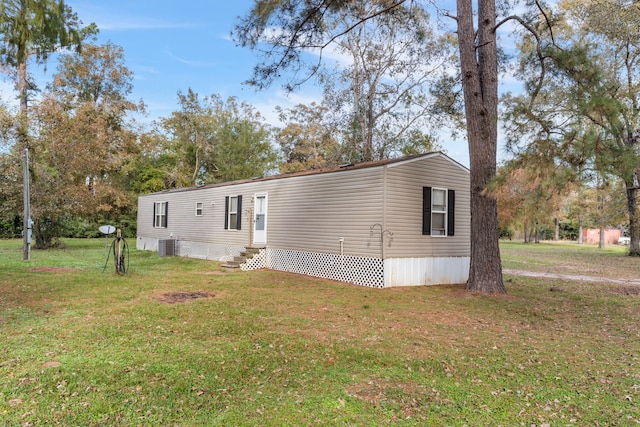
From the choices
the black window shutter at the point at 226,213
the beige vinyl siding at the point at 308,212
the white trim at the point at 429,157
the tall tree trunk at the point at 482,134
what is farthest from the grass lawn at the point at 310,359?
the black window shutter at the point at 226,213

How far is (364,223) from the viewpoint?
9.77 m

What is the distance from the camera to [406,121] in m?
21.0

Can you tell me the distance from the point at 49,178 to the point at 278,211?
10.8 meters

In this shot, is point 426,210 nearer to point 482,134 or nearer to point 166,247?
point 482,134

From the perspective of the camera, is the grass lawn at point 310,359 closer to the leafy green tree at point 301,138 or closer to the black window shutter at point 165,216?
the black window shutter at point 165,216

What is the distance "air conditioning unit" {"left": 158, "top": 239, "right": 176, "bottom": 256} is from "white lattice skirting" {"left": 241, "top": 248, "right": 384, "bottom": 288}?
19.4 feet

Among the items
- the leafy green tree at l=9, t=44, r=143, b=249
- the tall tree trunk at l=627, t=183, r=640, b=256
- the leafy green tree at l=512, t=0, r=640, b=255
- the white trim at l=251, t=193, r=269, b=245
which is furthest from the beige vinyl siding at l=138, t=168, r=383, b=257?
the tall tree trunk at l=627, t=183, r=640, b=256

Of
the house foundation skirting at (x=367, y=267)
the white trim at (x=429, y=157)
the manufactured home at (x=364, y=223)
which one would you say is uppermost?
the white trim at (x=429, y=157)

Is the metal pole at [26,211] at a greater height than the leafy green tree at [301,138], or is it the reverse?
the leafy green tree at [301,138]

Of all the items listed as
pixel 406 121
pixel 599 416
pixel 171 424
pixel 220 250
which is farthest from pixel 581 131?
pixel 406 121

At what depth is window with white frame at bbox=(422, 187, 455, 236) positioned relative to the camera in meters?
10.1

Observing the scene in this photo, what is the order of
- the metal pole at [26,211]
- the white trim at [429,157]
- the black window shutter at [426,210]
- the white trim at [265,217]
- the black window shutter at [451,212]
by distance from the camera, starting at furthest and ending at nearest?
1. the white trim at [265,217]
2. the metal pole at [26,211]
3. the black window shutter at [451,212]
4. the black window shutter at [426,210]
5. the white trim at [429,157]

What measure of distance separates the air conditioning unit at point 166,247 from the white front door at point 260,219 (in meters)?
5.35

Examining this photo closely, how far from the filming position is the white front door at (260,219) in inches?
516
